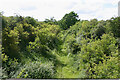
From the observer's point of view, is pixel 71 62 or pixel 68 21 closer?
pixel 71 62

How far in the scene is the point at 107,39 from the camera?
743 centimetres

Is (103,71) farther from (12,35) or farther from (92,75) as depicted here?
(12,35)

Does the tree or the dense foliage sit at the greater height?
the tree

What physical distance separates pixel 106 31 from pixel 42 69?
A: 5445 millimetres

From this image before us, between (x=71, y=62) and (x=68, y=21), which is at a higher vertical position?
(x=68, y=21)

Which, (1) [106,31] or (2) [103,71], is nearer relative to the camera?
(2) [103,71]

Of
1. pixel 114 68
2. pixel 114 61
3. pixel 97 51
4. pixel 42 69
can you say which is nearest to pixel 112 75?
pixel 114 68

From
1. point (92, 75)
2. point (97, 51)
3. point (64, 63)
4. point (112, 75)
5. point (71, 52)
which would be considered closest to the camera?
point (112, 75)

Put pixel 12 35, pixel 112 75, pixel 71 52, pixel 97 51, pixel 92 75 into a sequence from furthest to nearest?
pixel 71 52 → pixel 12 35 → pixel 97 51 → pixel 92 75 → pixel 112 75

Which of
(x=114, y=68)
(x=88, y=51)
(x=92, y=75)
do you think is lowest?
(x=92, y=75)

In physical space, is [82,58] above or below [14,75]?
above

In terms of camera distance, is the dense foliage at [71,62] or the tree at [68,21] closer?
the dense foliage at [71,62]

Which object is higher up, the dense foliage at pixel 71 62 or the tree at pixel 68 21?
the tree at pixel 68 21

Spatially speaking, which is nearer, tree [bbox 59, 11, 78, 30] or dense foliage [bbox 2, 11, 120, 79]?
dense foliage [bbox 2, 11, 120, 79]
